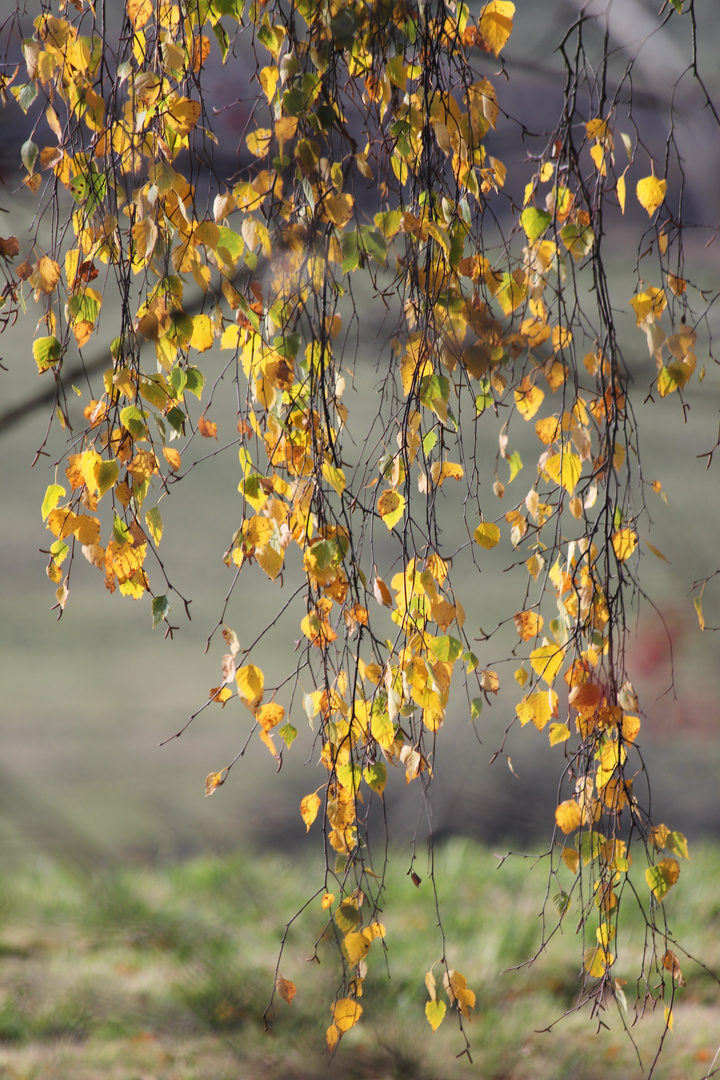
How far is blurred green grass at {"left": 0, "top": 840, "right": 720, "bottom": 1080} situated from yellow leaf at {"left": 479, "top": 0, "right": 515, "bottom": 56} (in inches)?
71.9

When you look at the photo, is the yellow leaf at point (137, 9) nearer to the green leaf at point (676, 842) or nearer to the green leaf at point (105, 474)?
the green leaf at point (105, 474)

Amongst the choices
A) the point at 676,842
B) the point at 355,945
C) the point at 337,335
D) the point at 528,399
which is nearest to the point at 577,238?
the point at 528,399

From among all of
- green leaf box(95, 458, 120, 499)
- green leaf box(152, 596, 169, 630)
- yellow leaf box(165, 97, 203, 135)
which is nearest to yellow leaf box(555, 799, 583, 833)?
green leaf box(152, 596, 169, 630)

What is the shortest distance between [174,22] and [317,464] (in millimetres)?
609

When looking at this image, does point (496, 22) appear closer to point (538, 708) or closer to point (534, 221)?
point (534, 221)

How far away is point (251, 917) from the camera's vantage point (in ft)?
7.94

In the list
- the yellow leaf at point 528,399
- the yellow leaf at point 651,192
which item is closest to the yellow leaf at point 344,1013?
the yellow leaf at point 528,399

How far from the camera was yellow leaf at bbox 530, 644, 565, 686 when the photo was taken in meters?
1.07

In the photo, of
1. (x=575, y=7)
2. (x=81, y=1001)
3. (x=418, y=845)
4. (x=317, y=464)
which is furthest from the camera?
(x=418, y=845)

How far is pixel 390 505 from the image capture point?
40.0 inches

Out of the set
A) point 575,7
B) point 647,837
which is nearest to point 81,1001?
point 647,837

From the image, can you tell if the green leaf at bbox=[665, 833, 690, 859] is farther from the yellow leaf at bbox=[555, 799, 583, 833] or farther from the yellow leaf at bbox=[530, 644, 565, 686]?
the yellow leaf at bbox=[530, 644, 565, 686]

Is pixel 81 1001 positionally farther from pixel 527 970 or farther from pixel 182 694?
pixel 182 694

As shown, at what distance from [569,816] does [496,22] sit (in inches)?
37.5
